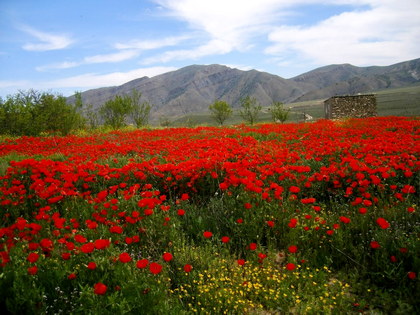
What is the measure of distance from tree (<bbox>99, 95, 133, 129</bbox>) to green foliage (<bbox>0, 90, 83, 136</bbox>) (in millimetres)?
7042

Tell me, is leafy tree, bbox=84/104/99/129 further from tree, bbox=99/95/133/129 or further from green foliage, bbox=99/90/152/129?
tree, bbox=99/95/133/129

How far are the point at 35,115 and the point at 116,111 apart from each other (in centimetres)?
968

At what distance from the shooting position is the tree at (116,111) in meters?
30.2

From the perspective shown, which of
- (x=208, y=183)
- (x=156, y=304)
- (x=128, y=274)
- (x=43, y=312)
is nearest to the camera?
(x=43, y=312)

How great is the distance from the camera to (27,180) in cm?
648

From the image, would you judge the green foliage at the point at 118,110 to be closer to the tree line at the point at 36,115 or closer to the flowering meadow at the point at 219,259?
the tree line at the point at 36,115

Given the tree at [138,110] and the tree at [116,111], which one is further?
the tree at [138,110]

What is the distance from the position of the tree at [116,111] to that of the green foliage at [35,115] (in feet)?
23.1

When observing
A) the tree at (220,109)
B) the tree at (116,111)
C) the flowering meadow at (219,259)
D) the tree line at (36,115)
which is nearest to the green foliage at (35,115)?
the tree line at (36,115)

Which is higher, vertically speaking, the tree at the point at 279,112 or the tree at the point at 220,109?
the tree at the point at 220,109

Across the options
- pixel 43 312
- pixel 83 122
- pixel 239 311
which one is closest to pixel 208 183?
pixel 239 311

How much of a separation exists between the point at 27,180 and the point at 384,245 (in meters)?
7.28

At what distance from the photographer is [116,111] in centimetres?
3030

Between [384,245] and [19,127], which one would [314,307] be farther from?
[19,127]
